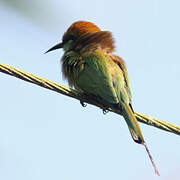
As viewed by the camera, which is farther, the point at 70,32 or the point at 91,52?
the point at 70,32

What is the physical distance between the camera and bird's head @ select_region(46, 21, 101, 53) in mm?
3482

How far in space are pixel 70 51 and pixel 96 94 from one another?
2.01 feet

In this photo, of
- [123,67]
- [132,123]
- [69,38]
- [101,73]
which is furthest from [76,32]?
[132,123]

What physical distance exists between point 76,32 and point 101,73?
2.79 feet

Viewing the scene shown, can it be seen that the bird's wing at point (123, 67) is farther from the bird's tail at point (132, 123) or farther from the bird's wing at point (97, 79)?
the bird's tail at point (132, 123)

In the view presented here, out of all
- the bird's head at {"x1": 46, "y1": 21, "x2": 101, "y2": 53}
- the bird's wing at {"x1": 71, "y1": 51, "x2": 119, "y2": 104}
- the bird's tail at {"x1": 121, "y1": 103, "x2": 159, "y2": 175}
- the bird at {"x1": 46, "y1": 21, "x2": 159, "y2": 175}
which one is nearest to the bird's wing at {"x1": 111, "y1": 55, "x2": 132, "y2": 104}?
the bird at {"x1": 46, "y1": 21, "x2": 159, "y2": 175}

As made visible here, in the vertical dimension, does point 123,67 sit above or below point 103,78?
above

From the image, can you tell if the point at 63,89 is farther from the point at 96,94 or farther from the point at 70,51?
the point at 70,51

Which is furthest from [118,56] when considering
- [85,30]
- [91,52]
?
[85,30]

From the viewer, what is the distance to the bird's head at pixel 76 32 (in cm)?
348

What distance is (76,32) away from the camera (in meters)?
3.51

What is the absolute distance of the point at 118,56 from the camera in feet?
10.3

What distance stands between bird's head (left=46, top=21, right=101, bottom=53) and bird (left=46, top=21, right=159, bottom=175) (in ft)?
0.21

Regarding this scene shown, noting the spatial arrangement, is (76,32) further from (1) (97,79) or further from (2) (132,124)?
(2) (132,124)
